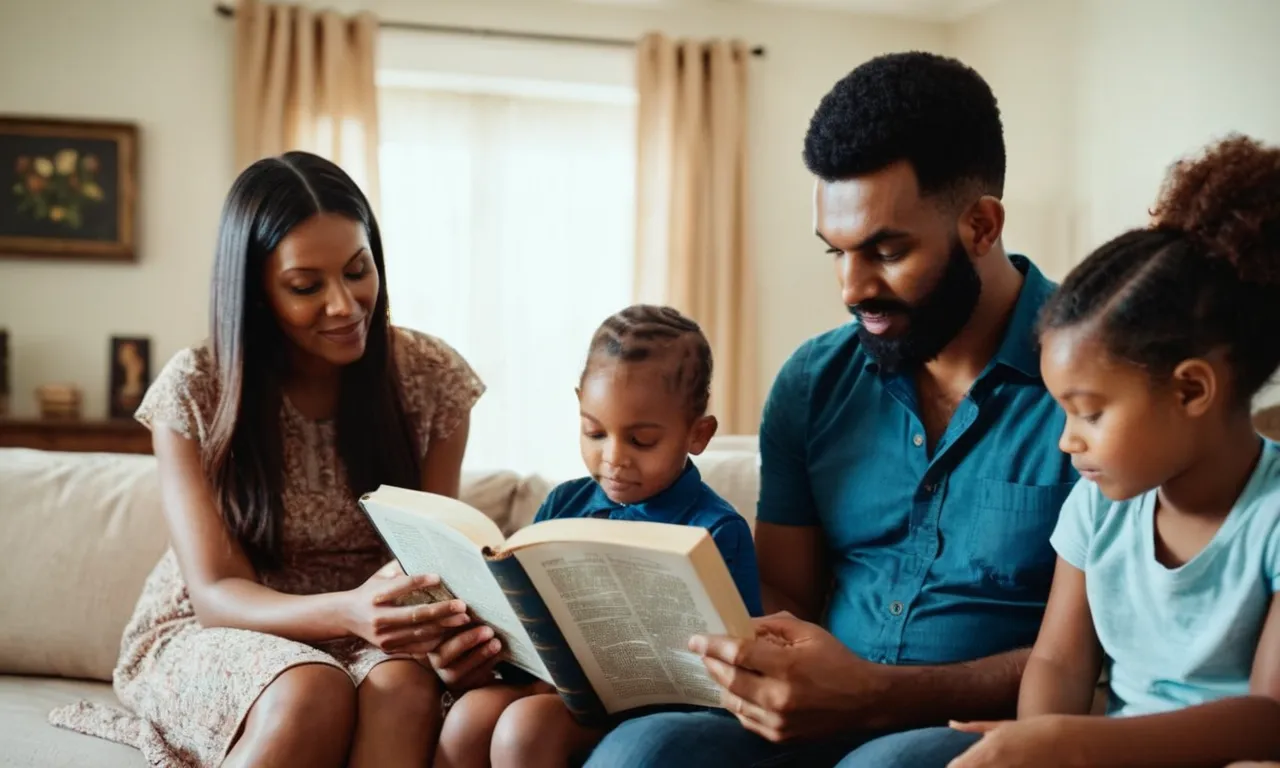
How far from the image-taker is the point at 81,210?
438 centimetres

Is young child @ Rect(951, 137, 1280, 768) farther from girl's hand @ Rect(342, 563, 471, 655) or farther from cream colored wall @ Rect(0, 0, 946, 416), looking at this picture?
cream colored wall @ Rect(0, 0, 946, 416)

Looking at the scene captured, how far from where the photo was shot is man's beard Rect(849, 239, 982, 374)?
136 cm

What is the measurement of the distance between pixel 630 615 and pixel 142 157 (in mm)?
4041

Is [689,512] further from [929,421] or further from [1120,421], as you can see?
[1120,421]

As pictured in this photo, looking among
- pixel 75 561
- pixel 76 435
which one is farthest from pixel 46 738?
pixel 76 435

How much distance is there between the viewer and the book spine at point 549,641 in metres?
1.12

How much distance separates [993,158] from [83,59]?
4091 mm

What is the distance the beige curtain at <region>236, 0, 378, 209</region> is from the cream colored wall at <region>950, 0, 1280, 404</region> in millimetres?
2668

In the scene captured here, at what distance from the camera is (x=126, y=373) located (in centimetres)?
432

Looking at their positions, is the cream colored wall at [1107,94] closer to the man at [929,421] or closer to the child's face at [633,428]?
the man at [929,421]

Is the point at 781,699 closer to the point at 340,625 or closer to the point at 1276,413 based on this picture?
the point at 340,625

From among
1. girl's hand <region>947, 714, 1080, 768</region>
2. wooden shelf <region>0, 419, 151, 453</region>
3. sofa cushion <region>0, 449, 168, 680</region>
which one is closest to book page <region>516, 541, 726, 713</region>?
girl's hand <region>947, 714, 1080, 768</region>

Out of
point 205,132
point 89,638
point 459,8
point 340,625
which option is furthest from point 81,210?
point 340,625

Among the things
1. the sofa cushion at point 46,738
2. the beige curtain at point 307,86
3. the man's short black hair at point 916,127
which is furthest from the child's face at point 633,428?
the beige curtain at point 307,86
